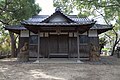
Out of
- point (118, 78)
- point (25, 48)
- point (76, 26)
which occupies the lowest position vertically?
point (118, 78)

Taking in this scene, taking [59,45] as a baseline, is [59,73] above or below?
below

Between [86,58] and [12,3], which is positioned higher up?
[12,3]

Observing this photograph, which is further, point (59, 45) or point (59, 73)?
point (59, 45)

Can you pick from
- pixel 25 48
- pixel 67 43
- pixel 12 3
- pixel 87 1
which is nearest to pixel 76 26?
pixel 87 1

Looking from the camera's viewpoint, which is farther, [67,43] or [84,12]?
[84,12]

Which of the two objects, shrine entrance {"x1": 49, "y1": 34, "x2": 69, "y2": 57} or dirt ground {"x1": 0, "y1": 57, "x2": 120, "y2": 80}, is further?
shrine entrance {"x1": 49, "y1": 34, "x2": 69, "y2": 57}

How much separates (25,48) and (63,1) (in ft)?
17.4

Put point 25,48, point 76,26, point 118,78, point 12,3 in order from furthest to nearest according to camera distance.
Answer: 1. point 12,3
2. point 25,48
3. point 76,26
4. point 118,78

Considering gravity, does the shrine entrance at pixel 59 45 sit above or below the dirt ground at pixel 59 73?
above

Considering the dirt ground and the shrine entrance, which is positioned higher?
the shrine entrance

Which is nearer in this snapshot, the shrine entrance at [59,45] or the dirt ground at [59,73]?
the dirt ground at [59,73]

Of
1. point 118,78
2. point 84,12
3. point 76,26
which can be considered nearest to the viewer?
point 118,78

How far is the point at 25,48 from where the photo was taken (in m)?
14.4

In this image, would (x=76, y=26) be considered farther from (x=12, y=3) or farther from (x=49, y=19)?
(x=12, y=3)
